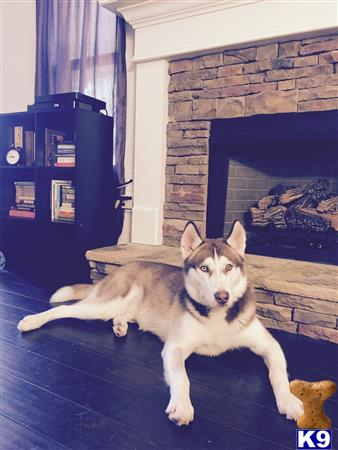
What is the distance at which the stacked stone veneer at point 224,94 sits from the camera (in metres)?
2.37

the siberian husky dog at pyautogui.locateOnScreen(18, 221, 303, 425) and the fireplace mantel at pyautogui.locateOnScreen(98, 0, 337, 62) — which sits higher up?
the fireplace mantel at pyautogui.locateOnScreen(98, 0, 337, 62)

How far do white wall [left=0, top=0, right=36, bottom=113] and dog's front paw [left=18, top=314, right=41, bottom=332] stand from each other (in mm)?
3059

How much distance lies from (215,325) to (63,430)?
725 mm

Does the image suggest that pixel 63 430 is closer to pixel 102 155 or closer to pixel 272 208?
pixel 272 208

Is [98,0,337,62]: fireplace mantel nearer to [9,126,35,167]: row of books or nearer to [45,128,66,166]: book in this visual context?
[45,128,66,166]: book

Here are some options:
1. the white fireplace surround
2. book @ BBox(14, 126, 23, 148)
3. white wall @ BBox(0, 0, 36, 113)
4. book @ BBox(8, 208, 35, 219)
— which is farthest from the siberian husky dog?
white wall @ BBox(0, 0, 36, 113)

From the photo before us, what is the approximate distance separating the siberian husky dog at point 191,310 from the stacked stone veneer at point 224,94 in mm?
1032

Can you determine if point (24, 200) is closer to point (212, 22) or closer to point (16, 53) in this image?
point (16, 53)

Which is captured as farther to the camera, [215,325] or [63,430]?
[215,325]

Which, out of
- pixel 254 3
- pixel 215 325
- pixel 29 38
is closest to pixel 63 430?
pixel 215 325

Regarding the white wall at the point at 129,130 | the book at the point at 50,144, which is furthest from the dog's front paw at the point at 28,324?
the book at the point at 50,144

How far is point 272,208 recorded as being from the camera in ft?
9.14

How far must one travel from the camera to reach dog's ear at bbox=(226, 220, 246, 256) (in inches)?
64.1

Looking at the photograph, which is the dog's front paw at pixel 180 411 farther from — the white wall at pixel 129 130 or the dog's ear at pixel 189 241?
the white wall at pixel 129 130
